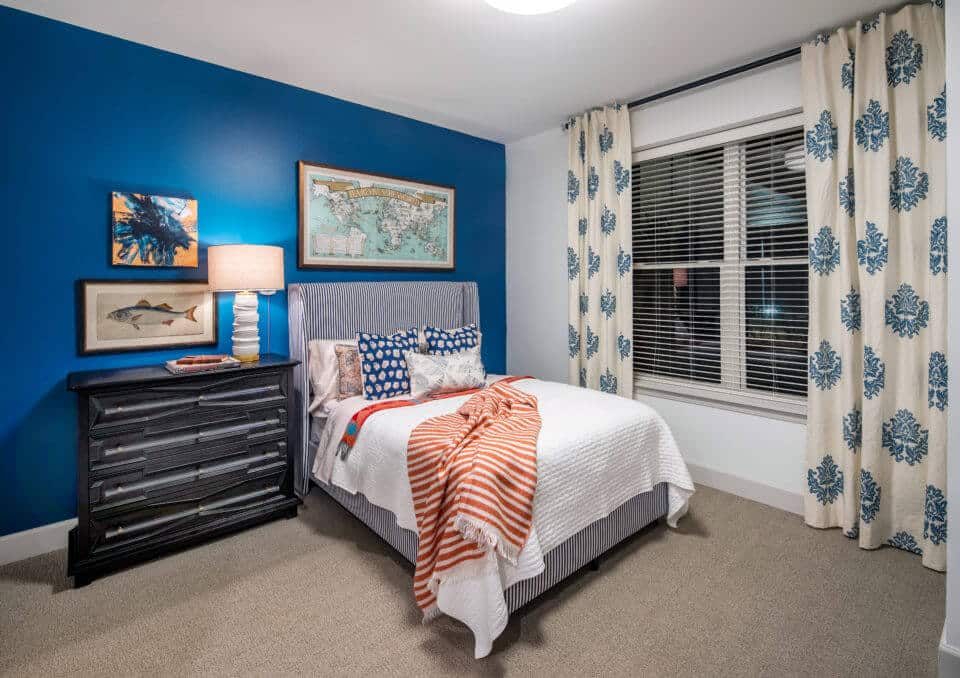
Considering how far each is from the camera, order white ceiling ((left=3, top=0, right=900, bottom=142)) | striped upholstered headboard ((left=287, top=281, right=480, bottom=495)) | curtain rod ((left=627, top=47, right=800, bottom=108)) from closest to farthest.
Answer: white ceiling ((left=3, top=0, right=900, bottom=142)) → curtain rod ((left=627, top=47, right=800, bottom=108)) → striped upholstered headboard ((left=287, top=281, right=480, bottom=495))

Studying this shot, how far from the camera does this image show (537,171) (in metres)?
4.35


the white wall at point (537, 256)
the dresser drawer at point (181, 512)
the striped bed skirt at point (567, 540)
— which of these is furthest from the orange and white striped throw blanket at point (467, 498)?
the white wall at point (537, 256)

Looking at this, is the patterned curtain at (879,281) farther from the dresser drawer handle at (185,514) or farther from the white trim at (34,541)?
the white trim at (34,541)

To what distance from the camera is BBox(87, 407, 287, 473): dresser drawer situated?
230 centimetres

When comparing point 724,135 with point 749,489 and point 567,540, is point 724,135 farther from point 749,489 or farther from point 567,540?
point 567,540

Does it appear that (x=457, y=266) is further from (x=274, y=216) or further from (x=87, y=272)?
(x=87, y=272)

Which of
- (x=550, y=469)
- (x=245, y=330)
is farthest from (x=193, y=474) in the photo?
(x=550, y=469)

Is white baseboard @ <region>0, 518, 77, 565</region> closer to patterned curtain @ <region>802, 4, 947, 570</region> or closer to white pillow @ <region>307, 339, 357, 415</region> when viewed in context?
white pillow @ <region>307, 339, 357, 415</region>

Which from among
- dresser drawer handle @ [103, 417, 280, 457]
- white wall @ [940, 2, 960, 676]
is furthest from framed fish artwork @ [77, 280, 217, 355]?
white wall @ [940, 2, 960, 676]

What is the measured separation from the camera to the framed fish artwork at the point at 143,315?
260cm

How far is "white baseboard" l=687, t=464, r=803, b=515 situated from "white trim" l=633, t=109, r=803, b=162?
2153 millimetres

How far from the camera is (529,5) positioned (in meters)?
2.12

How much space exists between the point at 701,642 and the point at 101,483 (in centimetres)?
265

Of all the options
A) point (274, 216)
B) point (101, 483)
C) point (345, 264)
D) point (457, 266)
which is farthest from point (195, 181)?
point (457, 266)
